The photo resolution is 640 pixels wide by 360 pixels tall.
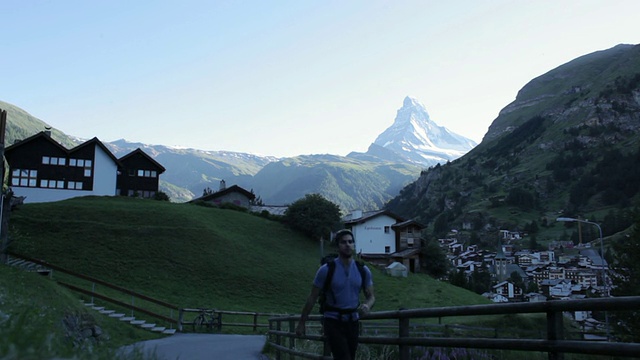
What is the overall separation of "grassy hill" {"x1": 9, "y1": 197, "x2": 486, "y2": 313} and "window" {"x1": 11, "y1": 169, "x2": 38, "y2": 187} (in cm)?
1069

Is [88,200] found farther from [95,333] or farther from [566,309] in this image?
[566,309]

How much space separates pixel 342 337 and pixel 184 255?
4512 cm

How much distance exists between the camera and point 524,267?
6875 inches

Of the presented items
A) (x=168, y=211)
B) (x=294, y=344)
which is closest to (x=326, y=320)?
(x=294, y=344)

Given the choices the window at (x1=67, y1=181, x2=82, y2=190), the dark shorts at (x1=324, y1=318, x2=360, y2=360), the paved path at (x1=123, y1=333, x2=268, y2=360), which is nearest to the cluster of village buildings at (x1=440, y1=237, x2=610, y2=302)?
the window at (x1=67, y1=181, x2=82, y2=190)

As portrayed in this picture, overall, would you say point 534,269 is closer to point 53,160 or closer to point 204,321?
point 53,160

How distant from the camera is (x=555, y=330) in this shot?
512 centimetres

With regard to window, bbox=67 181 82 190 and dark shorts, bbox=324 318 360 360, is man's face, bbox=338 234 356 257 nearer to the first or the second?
dark shorts, bbox=324 318 360 360

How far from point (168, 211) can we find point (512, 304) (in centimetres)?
5817

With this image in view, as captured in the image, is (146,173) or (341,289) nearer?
(341,289)

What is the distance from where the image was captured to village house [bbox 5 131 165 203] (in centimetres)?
6956

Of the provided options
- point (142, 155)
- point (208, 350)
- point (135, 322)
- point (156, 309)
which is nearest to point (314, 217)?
point (142, 155)

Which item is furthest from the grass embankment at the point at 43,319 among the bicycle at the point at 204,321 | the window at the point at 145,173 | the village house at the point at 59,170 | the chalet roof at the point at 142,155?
the window at the point at 145,173

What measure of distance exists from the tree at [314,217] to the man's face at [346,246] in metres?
58.0
